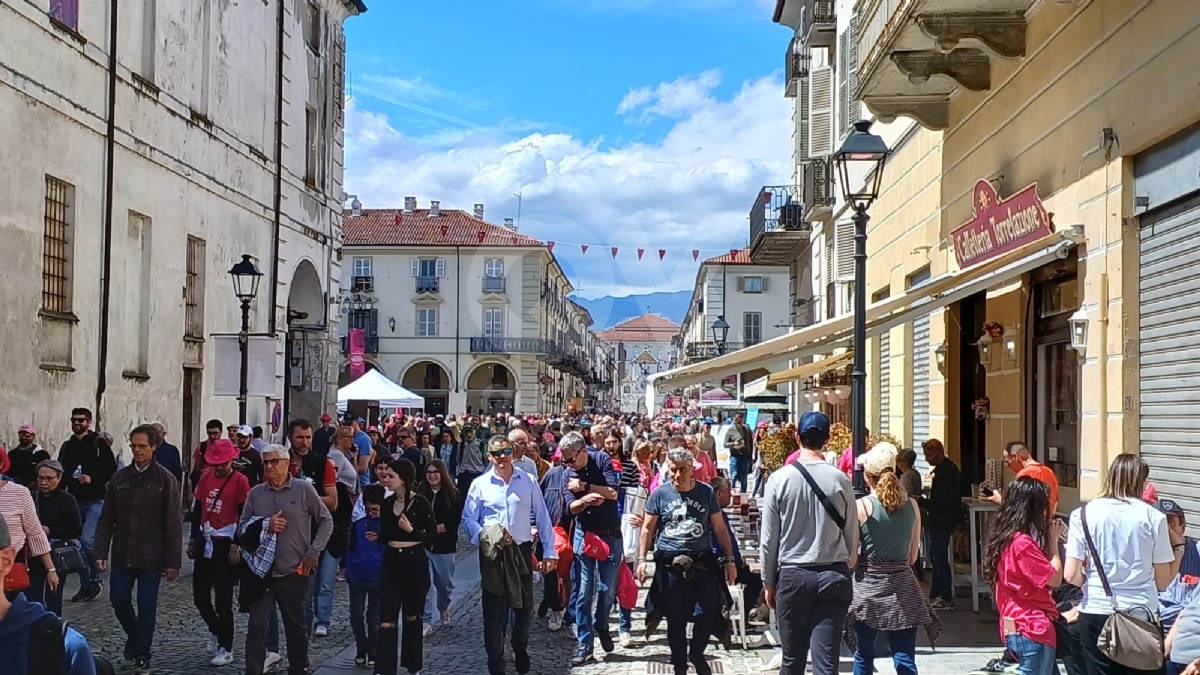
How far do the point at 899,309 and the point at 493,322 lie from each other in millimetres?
57403

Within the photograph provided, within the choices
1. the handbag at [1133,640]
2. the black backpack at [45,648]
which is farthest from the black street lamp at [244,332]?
the black backpack at [45,648]

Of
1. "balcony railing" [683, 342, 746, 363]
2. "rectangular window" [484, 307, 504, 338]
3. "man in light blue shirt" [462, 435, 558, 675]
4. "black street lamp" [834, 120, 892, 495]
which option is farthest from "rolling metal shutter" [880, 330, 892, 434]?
"rectangular window" [484, 307, 504, 338]

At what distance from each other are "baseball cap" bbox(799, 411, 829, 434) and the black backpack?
4.35m

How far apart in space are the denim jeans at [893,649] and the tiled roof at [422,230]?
63181 millimetres

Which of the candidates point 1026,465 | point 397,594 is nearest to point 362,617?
point 397,594

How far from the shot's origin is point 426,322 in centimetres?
7100

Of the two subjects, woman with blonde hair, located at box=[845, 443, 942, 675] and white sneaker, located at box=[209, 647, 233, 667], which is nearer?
woman with blonde hair, located at box=[845, 443, 942, 675]

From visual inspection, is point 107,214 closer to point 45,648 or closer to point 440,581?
point 440,581

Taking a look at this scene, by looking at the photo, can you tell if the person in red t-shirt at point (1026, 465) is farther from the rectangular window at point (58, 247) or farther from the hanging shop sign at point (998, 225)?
the rectangular window at point (58, 247)

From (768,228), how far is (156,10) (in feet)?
58.1

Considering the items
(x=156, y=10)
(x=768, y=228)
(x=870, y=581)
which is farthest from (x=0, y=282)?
(x=768, y=228)

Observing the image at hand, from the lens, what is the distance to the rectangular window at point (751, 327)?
7269 cm

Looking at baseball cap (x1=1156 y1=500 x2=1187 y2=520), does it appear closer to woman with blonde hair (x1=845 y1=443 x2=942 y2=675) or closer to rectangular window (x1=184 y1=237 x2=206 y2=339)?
woman with blonde hair (x1=845 y1=443 x2=942 y2=675)

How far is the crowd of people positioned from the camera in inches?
253
